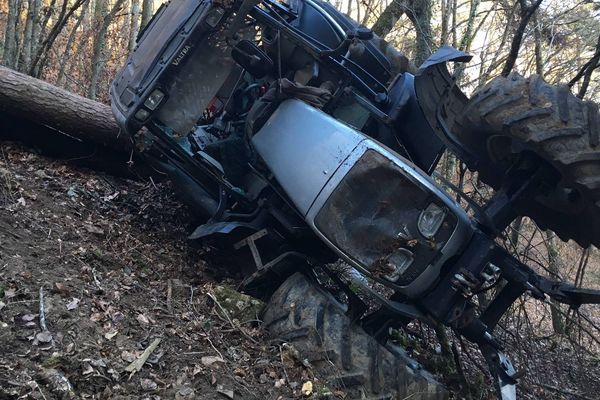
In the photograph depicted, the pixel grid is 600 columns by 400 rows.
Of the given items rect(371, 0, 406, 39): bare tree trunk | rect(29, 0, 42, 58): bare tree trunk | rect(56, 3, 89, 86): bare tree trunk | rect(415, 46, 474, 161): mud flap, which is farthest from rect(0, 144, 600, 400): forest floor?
rect(371, 0, 406, 39): bare tree trunk

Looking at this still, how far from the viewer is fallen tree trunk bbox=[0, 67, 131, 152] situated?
5.15 metres

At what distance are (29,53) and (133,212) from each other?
12.2ft

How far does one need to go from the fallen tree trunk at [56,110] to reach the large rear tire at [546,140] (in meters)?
3.25

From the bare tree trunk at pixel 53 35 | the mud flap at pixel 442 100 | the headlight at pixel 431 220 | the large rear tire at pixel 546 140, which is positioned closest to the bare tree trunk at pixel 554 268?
the large rear tire at pixel 546 140

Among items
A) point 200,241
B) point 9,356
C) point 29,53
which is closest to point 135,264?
point 200,241

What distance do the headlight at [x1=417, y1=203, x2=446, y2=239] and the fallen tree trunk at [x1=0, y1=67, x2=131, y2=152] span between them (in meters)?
3.00

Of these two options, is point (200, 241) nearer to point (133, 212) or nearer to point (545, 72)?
point (133, 212)

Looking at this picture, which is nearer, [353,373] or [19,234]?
[353,373]

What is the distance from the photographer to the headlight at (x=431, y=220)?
12.0 feet

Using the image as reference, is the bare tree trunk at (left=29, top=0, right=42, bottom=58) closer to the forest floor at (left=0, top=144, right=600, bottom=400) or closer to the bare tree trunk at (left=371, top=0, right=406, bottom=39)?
the forest floor at (left=0, top=144, right=600, bottom=400)

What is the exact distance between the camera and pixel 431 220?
3.68 m

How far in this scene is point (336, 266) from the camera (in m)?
5.67

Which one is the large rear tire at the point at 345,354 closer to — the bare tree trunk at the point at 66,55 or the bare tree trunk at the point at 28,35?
the bare tree trunk at the point at 28,35

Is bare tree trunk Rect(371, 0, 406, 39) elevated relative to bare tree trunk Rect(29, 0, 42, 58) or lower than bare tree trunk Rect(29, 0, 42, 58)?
elevated
